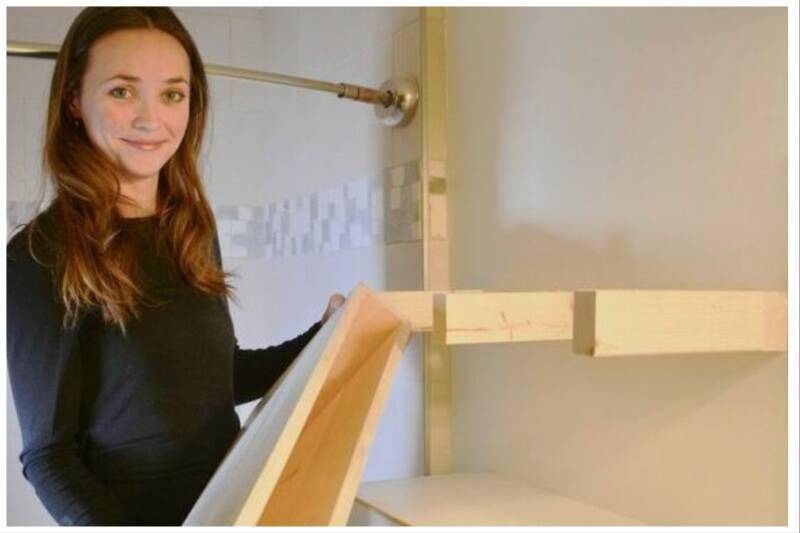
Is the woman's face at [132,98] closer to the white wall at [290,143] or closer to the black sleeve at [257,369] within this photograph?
the black sleeve at [257,369]

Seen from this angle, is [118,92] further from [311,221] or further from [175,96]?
[311,221]

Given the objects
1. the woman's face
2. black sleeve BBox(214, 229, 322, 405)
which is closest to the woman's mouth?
the woman's face

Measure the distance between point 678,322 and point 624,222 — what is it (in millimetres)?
245

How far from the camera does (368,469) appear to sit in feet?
4.05

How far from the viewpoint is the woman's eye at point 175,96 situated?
0.90m

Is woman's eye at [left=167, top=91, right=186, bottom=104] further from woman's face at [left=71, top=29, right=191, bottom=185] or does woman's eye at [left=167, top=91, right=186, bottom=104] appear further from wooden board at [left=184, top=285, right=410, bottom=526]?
wooden board at [left=184, top=285, right=410, bottom=526]

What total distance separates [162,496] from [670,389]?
49cm

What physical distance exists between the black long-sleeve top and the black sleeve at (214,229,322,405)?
0.38ft

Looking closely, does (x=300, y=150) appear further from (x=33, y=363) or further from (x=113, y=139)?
(x=33, y=363)

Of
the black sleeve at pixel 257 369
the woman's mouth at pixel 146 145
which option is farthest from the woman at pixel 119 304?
the black sleeve at pixel 257 369

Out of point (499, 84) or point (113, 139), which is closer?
point (113, 139)

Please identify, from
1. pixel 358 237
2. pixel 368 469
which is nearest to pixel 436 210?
pixel 358 237

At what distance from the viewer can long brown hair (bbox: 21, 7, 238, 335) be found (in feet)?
2.67

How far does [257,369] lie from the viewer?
1031 mm
